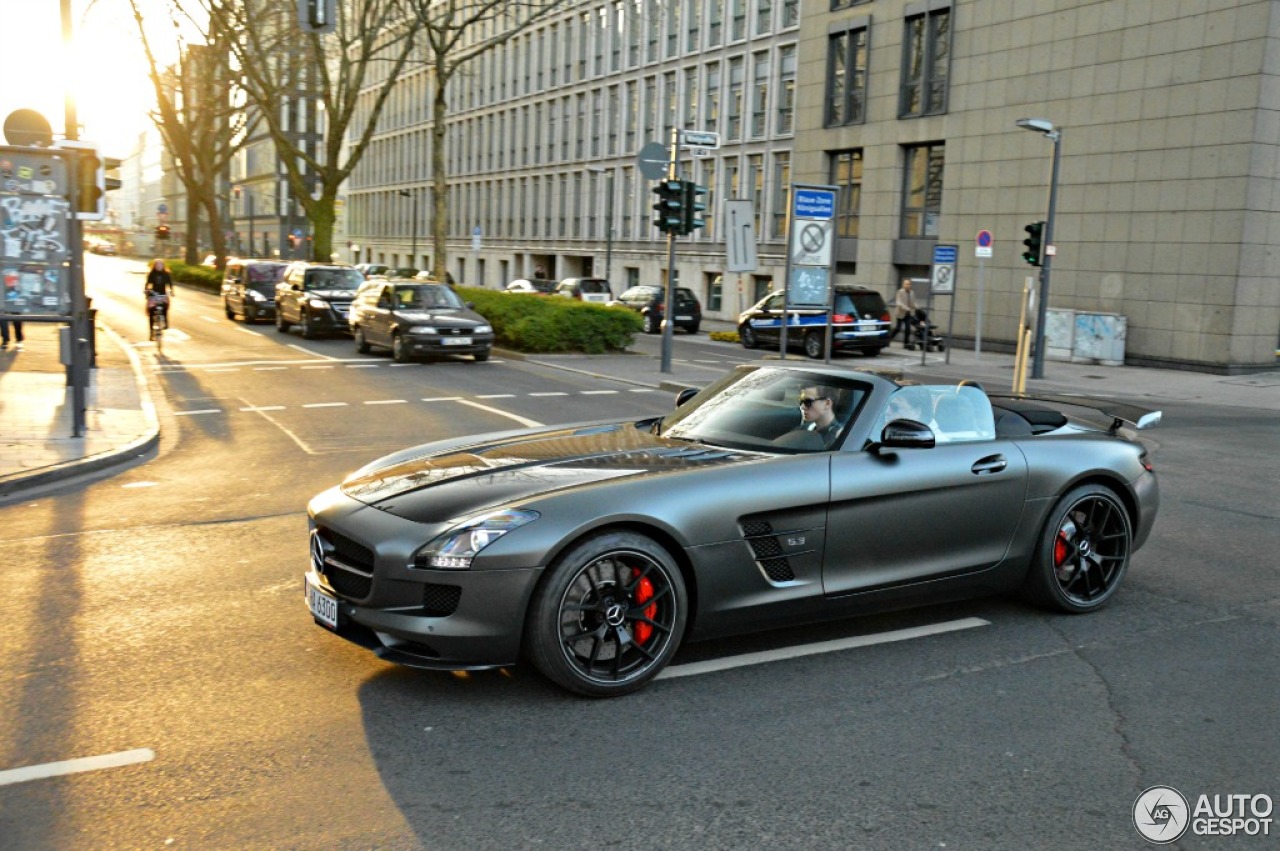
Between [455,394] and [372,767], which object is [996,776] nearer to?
[372,767]

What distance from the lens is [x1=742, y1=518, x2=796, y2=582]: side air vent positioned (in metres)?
5.29

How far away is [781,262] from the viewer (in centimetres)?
4472

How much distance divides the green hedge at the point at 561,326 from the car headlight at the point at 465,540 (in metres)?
21.1

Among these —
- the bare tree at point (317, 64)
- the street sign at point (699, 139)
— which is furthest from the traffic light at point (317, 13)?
the bare tree at point (317, 64)

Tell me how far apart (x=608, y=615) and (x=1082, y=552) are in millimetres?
2972

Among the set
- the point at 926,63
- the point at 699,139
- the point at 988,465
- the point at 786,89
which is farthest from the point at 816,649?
the point at 786,89

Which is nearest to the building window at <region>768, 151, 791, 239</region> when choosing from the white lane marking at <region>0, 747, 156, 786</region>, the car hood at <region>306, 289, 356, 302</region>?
the car hood at <region>306, 289, 356, 302</region>

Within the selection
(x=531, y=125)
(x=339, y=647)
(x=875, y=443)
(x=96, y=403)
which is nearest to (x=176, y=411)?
(x=96, y=403)

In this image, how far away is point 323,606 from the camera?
16.8ft

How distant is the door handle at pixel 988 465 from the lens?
610 cm

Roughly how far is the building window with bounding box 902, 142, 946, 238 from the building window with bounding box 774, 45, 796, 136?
27.6 feet

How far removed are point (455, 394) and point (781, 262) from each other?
28374mm

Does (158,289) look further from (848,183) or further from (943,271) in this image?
(848,183)

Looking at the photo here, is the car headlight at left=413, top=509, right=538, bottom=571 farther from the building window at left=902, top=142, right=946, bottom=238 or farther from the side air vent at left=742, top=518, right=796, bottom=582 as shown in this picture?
the building window at left=902, top=142, right=946, bottom=238
